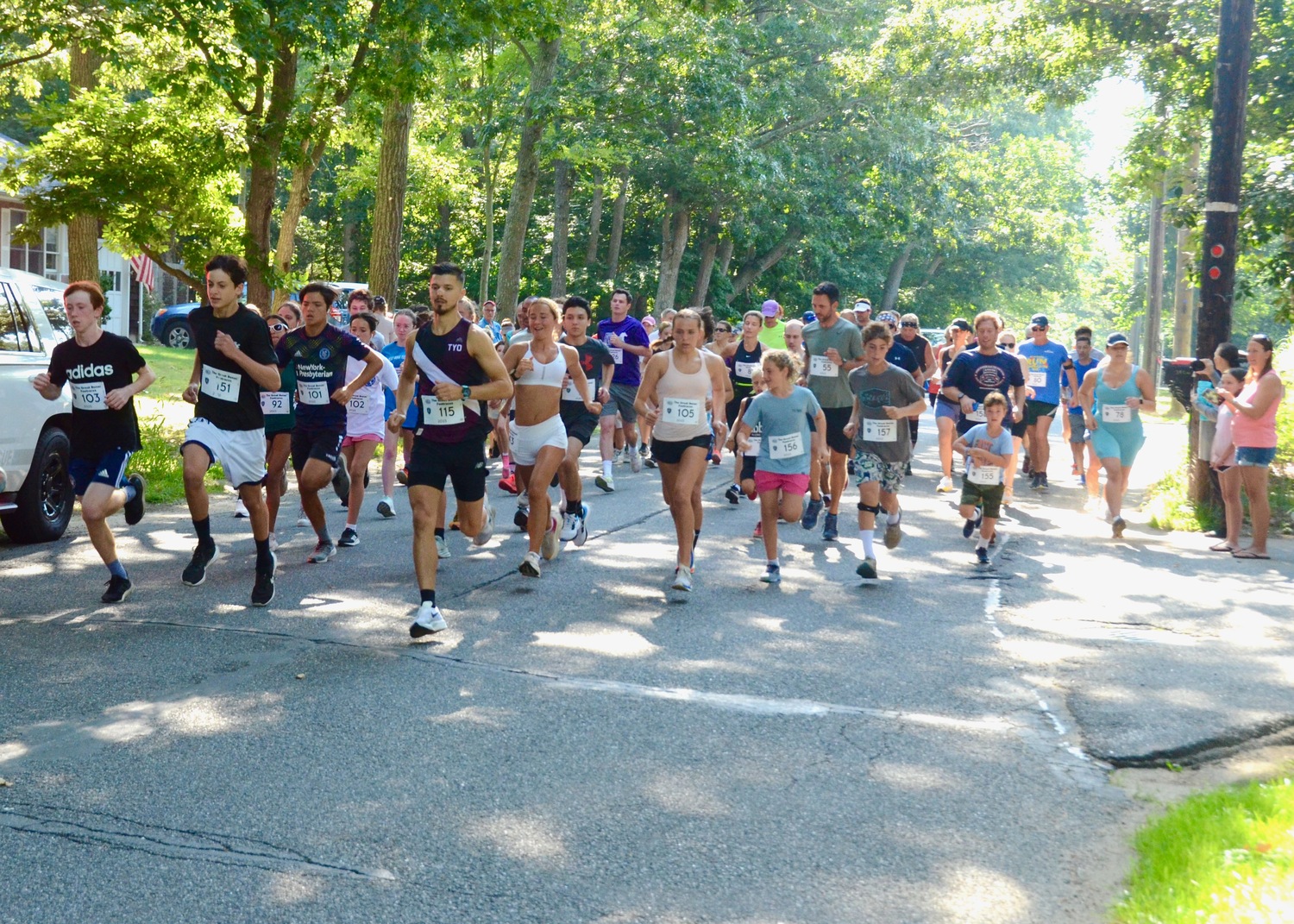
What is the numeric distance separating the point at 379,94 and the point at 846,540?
7909 millimetres

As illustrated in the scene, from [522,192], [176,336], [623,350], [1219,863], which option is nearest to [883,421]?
[623,350]

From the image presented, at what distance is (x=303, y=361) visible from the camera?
10000 millimetres

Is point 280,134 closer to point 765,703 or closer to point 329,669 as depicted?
point 329,669

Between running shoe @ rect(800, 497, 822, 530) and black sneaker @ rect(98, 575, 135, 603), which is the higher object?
running shoe @ rect(800, 497, 822, 530)

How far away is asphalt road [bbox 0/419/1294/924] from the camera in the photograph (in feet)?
14.0

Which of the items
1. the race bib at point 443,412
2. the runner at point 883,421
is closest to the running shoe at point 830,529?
the runner at point 883,421

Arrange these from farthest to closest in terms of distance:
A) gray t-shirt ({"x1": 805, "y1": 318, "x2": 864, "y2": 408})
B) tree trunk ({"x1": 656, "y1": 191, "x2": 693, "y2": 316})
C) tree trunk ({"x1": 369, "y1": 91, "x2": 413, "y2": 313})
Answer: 1. tree trunk ({"x1": 656, "y1": 191, "x2": 693, "y2": 316})
2. tree trunk ({"x1": 369, "y1": 91, "x2": 413, "y2": 313})
3. gray t-shirt ({"x1": 805, "y1": 318, "x2": 864, "y2": 408})

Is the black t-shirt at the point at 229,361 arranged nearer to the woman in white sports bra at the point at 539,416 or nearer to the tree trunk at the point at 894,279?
the woman in white sports bra at the point at 539,416

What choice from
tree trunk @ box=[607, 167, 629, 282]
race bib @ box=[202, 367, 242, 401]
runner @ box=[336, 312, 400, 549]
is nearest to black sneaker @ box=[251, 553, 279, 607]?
race bib @ box=[202, 367, 242, 401]

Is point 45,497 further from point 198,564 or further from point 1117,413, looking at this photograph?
point 1117,413

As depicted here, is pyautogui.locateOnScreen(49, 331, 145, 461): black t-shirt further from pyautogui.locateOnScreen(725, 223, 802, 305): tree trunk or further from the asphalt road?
pyautogui.locateOnScreen(725, 223, 802, 305): tree trunk

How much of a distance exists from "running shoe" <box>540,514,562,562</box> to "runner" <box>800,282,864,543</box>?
8.65 feet

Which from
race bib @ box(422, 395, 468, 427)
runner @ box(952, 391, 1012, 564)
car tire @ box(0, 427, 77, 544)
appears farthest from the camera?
runner @ box(952, 391, 1012, 564)

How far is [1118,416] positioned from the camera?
12969 millimetres
